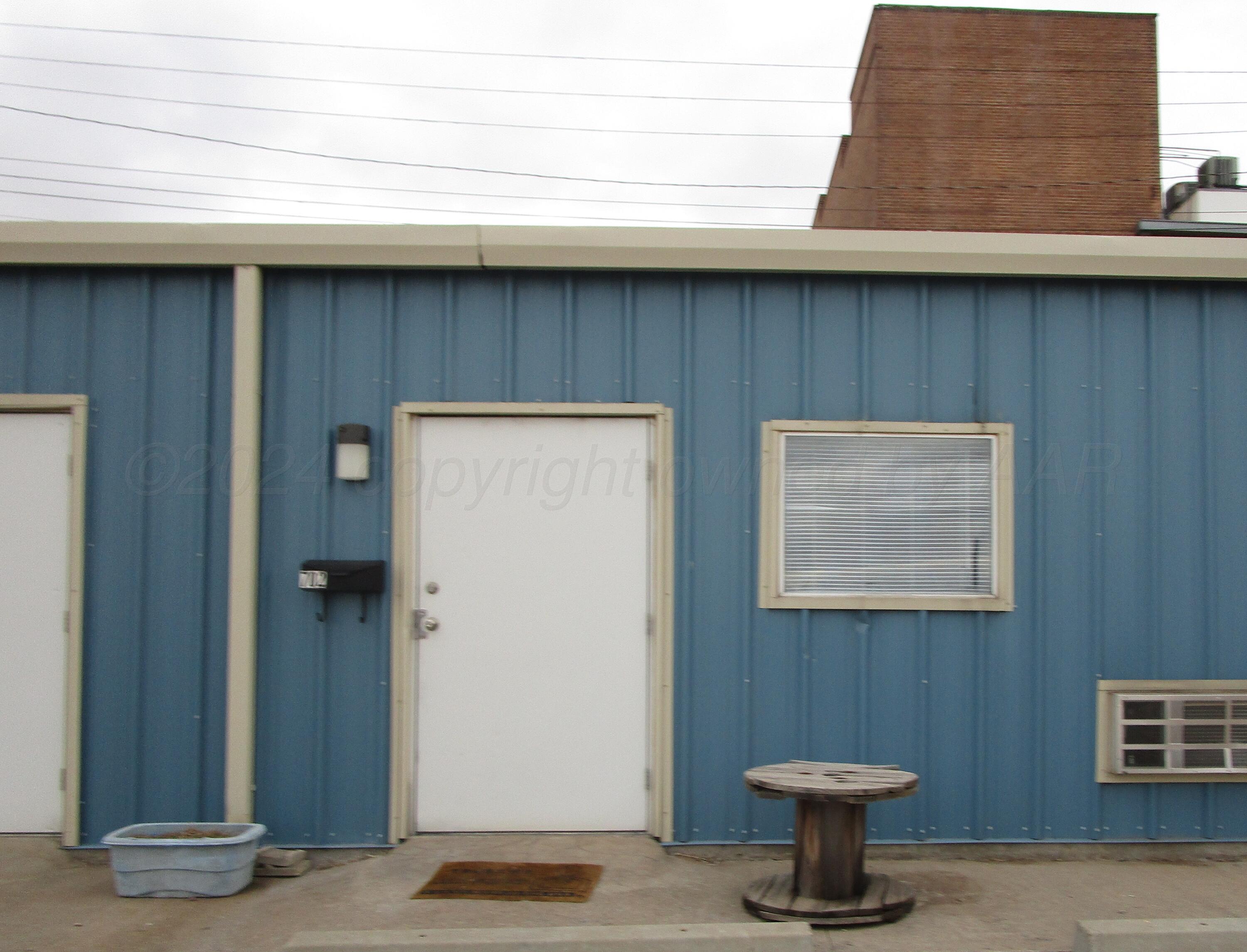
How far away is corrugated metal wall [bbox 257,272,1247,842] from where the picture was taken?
5023 mm

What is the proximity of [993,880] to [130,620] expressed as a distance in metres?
4.23

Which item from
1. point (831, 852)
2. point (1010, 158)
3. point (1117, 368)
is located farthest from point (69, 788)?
point (1010, 158)

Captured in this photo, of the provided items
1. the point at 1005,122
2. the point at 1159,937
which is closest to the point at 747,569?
the point at 1159,937

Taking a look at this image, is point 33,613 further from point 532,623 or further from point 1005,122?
point 1005,122

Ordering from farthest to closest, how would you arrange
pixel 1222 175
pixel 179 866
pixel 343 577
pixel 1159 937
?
pixel 1222 175
pixel 343 577
pixel 179 866
pixel 1159 937

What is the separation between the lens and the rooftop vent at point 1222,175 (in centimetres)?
2320

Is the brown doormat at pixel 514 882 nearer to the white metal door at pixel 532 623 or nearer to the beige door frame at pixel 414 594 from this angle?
the white metal door at pixel 532 623

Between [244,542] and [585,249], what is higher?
[585,249]

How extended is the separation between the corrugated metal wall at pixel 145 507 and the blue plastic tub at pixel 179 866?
505mm

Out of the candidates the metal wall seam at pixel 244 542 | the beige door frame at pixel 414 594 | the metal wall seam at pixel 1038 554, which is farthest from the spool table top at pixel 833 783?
the metal wall seam at pixel 244 542

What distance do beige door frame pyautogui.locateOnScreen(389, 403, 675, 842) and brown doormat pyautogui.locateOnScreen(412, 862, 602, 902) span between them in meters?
0.46

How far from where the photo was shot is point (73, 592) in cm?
507

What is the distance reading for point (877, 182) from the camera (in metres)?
Result: 22.8

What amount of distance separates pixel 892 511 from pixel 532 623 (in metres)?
1.85
